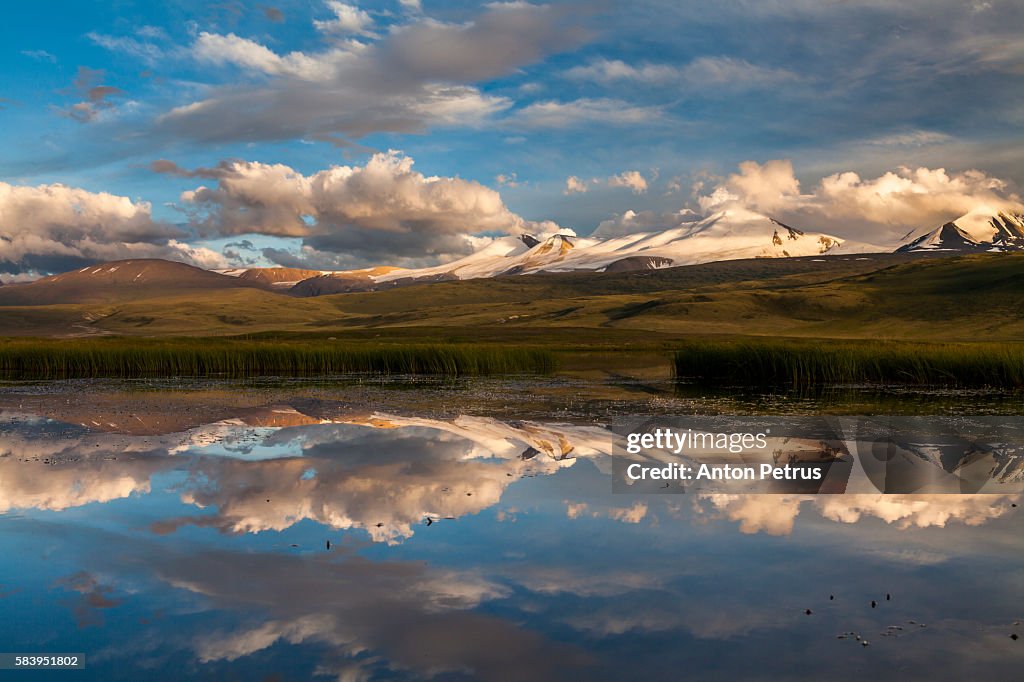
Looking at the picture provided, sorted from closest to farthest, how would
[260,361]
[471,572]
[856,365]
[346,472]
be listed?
[471,572], [346,472], [856,365], [260,361]

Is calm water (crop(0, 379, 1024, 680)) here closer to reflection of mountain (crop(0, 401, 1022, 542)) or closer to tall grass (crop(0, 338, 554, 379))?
reflection of mountain (crop(0, 401, 1022, 542))

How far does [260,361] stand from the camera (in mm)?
42281

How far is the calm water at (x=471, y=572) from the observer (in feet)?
22.2

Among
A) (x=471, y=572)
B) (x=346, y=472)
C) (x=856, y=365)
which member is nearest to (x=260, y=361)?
(x=856, y=365)

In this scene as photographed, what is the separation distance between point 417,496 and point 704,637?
19.0 ft

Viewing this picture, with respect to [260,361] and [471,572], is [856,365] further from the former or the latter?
[471,572]

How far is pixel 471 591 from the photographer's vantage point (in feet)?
26.8

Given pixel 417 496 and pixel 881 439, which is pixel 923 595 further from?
pixel 881 439

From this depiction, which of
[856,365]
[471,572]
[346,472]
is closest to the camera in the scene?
[471,572]

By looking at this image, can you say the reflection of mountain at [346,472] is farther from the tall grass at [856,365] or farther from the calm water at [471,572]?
the tall grass at [856,365]

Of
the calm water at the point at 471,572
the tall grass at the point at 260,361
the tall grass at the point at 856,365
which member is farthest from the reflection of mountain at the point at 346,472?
the tall grass at the point at 260,361

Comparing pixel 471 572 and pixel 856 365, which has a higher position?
pixel 471 572

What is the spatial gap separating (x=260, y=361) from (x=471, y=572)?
35.4 metres

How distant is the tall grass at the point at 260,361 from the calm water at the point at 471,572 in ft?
81.6
